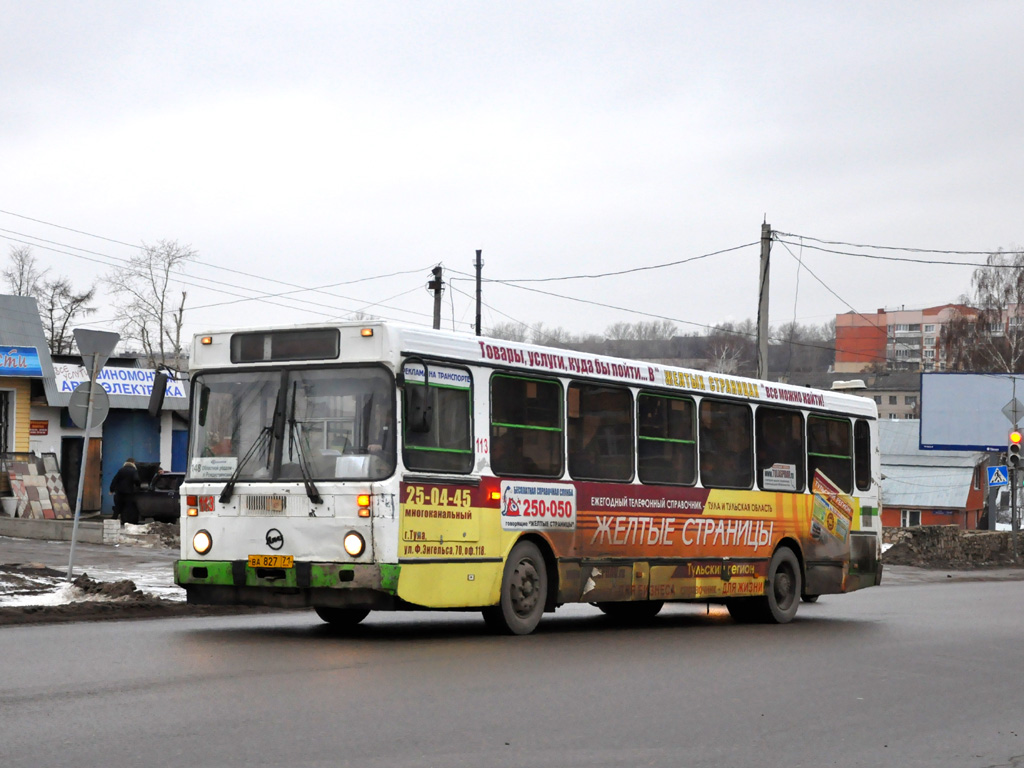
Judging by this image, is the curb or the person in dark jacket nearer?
the curb

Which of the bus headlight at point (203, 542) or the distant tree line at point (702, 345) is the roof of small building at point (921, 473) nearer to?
the distant tree line at point (702, 345)

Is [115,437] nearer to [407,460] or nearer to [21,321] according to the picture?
[21,321]

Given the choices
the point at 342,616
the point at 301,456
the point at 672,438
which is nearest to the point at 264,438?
the point at 301,456

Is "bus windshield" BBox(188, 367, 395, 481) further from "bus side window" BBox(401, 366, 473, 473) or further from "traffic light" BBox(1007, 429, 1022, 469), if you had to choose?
"traffic light" BBox(1007, 429, 1022, 469)

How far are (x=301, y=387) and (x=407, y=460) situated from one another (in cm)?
113

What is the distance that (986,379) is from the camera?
60719 millimetres

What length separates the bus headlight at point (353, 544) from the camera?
39.4 feet

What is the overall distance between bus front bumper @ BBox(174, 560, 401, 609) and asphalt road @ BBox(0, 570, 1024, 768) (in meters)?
0.37

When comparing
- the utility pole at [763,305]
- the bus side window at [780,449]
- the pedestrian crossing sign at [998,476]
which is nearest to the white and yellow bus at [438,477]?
the bus side window at [780,449]

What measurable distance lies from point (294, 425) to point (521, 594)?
8.52 feet

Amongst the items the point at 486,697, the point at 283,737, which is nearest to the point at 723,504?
the point at 486,697

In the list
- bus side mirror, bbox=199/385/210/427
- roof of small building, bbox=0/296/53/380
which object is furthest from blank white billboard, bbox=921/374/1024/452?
bus side mirror, bbox=199/385/210/427

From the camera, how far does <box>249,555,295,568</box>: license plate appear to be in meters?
12.2

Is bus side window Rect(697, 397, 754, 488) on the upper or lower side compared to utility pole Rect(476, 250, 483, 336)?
lower
